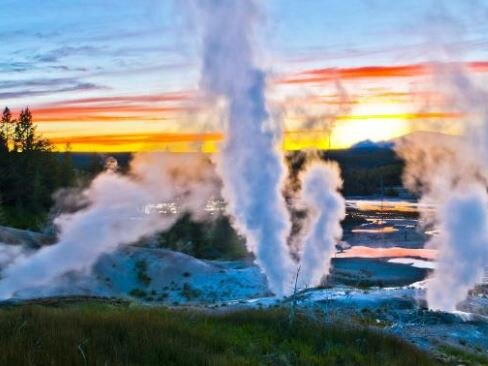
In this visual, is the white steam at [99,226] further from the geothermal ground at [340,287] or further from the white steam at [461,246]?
the white steam at [461,246]

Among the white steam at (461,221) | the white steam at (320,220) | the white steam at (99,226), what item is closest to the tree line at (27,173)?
the white steam at (99,226)

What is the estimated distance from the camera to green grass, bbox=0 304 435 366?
329 inches

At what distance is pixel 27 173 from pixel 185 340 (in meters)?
65.7

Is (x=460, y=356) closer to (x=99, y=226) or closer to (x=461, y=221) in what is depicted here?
(x=461, y=221)

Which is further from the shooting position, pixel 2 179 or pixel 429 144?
pixel 2 179

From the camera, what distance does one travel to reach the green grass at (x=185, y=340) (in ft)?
27.4

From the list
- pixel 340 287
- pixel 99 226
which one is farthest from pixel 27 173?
pixel 340 287

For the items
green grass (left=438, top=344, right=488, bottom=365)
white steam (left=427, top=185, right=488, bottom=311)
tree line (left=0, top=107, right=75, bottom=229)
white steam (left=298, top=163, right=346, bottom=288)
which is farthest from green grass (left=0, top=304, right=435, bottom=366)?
tree line (left=0, top=107, right=75, bottom=229)

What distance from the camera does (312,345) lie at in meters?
11.0

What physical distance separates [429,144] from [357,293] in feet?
34.9

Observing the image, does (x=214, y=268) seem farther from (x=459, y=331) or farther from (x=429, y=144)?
(x=459, y=331)

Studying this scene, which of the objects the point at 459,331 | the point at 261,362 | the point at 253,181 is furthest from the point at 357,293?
the point at 261,362

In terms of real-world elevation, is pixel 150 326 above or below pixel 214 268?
above

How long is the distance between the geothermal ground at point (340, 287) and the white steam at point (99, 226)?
86 cm
